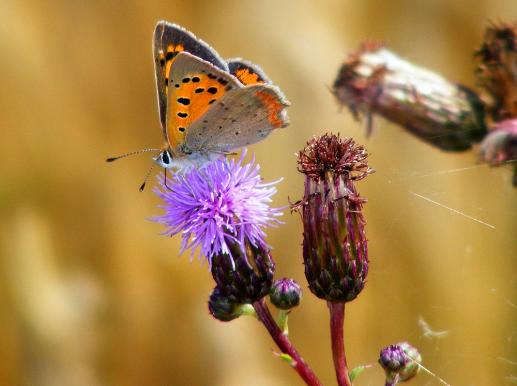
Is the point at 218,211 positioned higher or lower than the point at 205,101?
lower

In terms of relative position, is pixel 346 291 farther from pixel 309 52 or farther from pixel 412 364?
pixel 309 52

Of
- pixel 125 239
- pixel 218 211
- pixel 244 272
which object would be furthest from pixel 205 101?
pixel 125 239

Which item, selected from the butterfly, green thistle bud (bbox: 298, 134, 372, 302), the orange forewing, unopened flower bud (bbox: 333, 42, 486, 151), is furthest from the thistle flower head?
unopened flower bud (bbox: 333, 42, 486, 151)

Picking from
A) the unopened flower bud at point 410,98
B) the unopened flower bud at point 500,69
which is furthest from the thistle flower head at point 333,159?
the unopened flower bud at point 500,69

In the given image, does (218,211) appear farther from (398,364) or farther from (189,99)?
(398,364)

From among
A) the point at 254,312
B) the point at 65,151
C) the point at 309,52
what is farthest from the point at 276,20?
the point at 254,312

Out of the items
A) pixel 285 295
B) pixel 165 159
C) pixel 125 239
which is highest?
pixel 165 159

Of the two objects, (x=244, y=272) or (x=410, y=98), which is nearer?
(x=244, y=272)

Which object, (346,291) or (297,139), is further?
(297,139)
